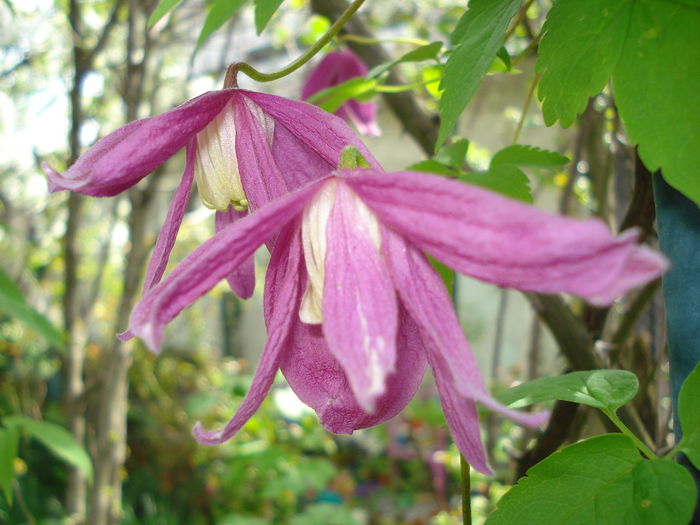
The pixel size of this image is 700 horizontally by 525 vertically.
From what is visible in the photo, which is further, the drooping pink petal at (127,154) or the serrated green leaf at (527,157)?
the serrated green leaf at (527,157)

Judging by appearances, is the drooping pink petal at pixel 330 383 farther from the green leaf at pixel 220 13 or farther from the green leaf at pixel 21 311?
the green leaf at pixel 21 311

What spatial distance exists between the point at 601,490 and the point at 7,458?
1003mm

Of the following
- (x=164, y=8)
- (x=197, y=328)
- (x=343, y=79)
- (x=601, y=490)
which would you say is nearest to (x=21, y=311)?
(x=343, y=79)

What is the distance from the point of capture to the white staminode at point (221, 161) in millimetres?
400

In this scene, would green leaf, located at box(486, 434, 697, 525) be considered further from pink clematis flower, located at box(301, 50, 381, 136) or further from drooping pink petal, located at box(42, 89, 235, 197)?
pink clematis flower, located at box(301, 50, 381, 136)

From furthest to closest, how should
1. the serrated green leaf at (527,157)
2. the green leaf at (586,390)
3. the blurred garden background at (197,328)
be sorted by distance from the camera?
the blurred garden background at (197,328) < the serrated green leaf at (527,157) < the green leaf at (586,390)

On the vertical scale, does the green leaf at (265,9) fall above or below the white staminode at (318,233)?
above

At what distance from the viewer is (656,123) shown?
0.34 m

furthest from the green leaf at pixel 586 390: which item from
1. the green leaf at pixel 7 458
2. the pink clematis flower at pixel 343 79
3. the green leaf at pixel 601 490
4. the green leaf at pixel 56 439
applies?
the green leaf at pixel 56 439

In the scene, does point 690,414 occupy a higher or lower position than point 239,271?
lower

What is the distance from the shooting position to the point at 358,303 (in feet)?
0.98

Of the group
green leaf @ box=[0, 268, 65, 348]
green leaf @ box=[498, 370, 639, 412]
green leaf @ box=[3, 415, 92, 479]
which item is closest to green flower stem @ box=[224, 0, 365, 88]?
green leaf @ box=[498, 370, 639, 412]

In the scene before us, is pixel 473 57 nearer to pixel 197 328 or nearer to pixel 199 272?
pixel 199 272

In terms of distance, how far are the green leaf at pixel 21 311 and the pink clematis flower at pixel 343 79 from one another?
2.07ft
